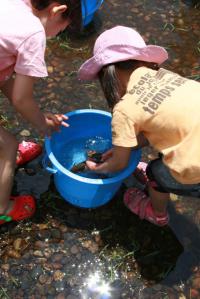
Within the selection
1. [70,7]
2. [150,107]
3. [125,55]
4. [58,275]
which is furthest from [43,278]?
[70,7]

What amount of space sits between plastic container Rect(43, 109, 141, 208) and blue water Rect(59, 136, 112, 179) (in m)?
0.04

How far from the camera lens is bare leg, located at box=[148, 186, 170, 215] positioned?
2324 millimetres

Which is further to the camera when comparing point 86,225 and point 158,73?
point 86,225

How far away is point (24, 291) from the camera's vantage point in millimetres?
2176

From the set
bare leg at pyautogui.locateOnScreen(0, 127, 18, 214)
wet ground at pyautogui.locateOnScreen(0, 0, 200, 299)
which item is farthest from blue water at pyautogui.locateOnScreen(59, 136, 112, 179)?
bare leg at pyautogui.locateOnScreen(0, 127, 18, 214)

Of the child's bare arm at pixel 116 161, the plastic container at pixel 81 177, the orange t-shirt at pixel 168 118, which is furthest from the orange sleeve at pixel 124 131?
the plastic container at pixel 81 177

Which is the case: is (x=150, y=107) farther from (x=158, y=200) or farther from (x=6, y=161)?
(x=6, y=161)

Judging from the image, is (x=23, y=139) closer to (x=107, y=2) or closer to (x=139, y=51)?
(x=139, y=51)

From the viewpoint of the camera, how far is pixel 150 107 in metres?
1.91

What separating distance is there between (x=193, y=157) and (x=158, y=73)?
47cm

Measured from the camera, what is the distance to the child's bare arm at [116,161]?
202 centimetres

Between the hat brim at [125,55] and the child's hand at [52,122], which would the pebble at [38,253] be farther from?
the hat brim at [125,55]

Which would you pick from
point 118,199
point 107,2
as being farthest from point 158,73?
point 107,2

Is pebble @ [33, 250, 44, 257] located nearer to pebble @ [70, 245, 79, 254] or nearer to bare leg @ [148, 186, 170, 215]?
pebble @ [70, 245, 79, 254]
